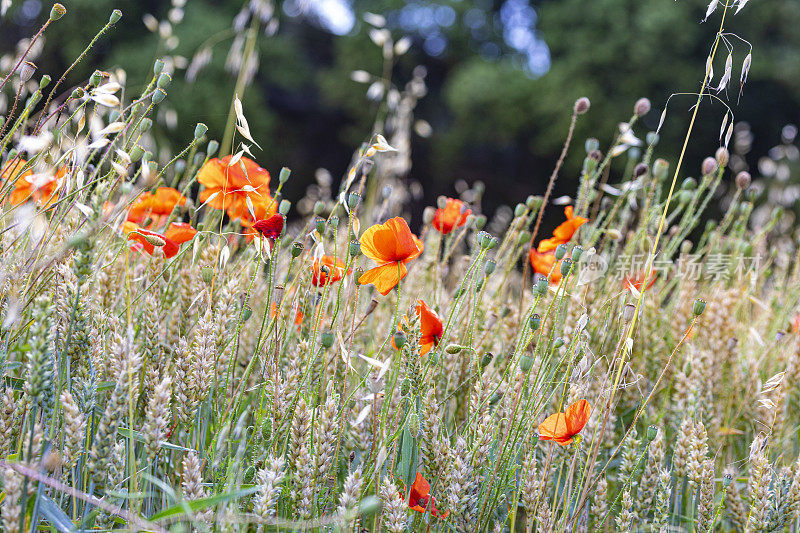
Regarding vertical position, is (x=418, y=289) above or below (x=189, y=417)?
above

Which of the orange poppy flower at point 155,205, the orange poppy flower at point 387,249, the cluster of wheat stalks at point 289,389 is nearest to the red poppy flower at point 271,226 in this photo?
the cluster of wheat stalks at point 289,389

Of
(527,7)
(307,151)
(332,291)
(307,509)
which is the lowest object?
(307,509)

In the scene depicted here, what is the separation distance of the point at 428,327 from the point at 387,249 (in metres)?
0.15

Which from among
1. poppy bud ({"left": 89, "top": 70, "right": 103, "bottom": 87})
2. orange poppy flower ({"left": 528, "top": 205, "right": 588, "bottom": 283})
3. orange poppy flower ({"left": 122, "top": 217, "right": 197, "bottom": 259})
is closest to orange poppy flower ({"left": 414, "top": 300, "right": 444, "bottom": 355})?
orange poppy flower ({"left": 528, "top": 205, "right": 588, "bottom": 283})

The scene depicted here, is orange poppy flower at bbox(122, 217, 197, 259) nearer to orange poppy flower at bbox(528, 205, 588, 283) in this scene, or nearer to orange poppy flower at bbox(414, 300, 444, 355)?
orange poppy flower at bbox(414, 300, 444, 355)

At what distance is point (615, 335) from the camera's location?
162 cm

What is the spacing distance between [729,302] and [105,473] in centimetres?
148

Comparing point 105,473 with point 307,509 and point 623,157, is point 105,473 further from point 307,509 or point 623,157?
point 623,157

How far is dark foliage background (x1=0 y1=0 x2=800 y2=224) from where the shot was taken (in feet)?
24.1

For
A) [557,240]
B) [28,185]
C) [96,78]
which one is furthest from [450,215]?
[28,185]

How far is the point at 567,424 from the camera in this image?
963 millimetres

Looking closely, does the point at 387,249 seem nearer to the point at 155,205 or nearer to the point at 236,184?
the point at 236,184

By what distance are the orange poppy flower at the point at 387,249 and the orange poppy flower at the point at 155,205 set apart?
0.52m

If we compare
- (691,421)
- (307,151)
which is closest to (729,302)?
(691,421)
